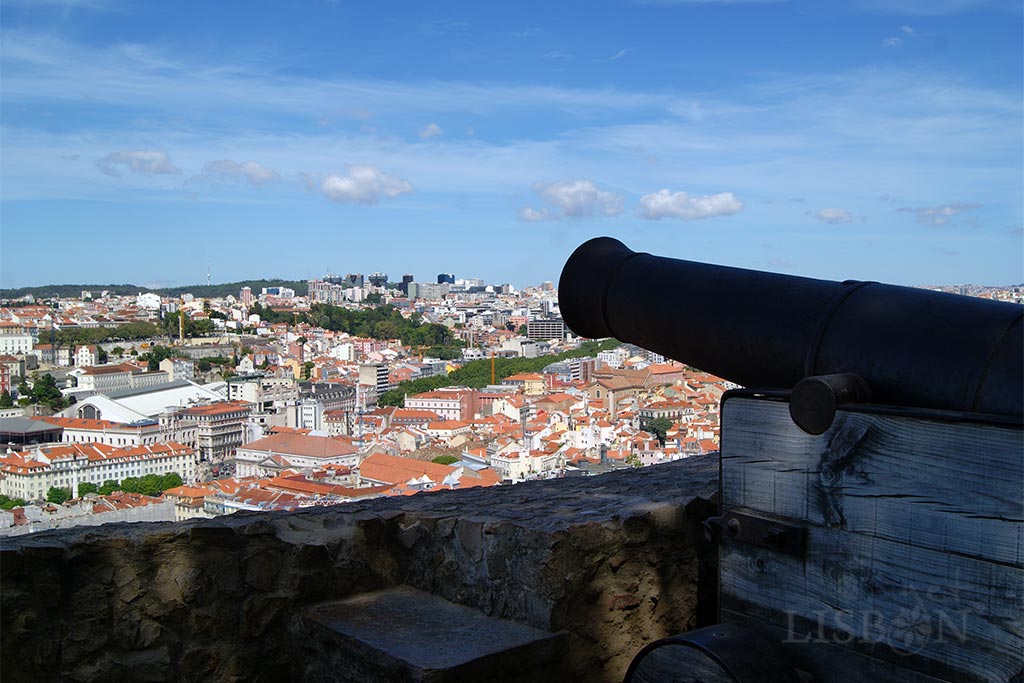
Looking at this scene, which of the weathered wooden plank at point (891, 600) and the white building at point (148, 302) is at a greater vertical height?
the weathered wooden plank at point (891, 600)

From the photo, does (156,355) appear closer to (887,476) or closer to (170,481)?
(170,481)

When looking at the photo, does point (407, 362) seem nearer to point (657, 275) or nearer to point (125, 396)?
point (125, 396)

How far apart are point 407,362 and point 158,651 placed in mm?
61916

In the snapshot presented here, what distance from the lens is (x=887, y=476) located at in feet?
3.53

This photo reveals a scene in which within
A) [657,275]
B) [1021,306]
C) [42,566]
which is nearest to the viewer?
[1021,306]

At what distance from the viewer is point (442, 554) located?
1605mm

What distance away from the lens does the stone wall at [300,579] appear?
1.38m

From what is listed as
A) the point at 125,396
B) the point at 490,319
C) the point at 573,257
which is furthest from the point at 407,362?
the point at 573,257

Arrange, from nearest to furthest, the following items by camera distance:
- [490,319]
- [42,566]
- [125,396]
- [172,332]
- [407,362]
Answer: [42,566] → [125,396] → [407,362] → [172,332] → [490,319]

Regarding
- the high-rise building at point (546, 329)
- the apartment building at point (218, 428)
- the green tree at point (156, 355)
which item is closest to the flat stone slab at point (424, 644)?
the apartment building at point (218, 428)

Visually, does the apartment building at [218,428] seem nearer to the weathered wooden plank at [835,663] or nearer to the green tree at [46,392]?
the green tree at [46,392]

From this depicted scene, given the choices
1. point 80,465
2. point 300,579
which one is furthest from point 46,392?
point 300,579

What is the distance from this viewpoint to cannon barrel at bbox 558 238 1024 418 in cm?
109

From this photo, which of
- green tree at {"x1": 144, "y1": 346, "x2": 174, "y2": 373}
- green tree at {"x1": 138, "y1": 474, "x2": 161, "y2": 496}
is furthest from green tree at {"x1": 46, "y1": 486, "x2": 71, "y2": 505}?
green tree at {"x1": 144, "y1": 346, "x2": 174, "y2": 373}
